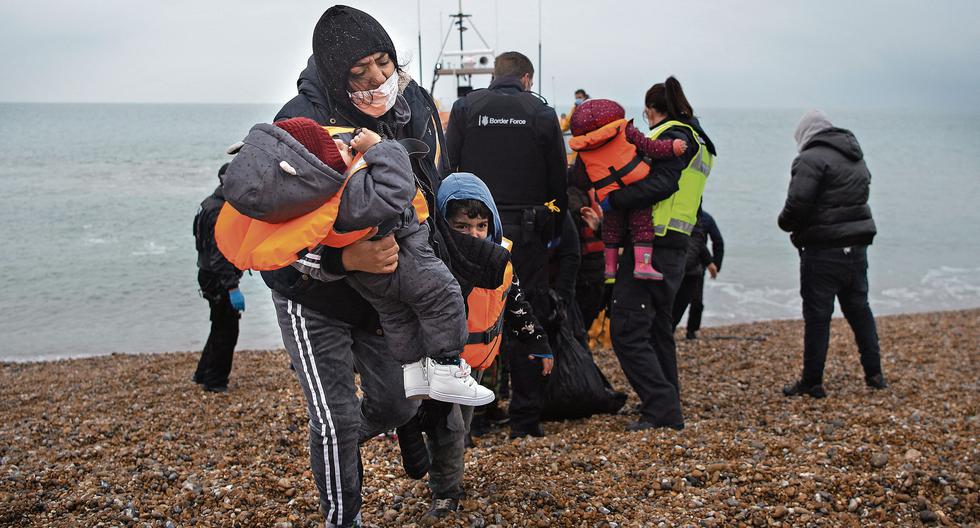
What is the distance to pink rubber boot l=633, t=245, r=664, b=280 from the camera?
233 inches

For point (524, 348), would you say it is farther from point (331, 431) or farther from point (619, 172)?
point (331, 431)

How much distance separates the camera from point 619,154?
587 centimetres

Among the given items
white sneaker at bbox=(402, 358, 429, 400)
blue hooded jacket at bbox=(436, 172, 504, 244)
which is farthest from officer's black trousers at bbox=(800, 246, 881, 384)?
white sneaker at bbox=(402, 358, 429, 400)

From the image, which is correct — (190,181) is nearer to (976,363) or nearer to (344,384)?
(976,363)

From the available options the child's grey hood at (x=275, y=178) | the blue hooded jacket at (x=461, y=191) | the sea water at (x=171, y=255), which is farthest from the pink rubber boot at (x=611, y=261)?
the sea water at (x=171, y=255)

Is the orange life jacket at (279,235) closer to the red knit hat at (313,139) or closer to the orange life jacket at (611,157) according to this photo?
the red knit hat at (313,139)

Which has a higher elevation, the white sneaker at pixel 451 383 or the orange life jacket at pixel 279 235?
the orange life jacket at pixel 279 235

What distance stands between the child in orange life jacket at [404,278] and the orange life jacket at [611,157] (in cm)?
270

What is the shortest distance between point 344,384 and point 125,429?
3.88 m

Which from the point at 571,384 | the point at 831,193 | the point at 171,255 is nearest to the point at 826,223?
the point at 831,193

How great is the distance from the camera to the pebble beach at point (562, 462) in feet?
13.8

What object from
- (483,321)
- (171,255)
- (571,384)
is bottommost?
(171,255)

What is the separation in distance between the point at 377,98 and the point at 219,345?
5492 millimetres

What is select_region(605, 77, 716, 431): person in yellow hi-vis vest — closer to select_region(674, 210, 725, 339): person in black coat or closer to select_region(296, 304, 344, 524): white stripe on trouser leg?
select_region(674, 210, 725, 339): person in black coat
